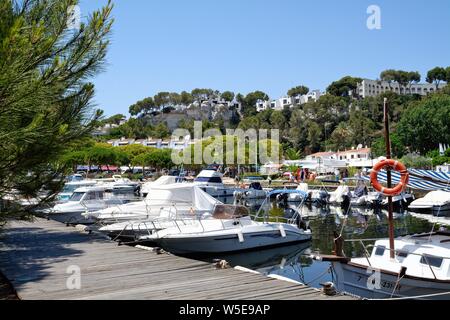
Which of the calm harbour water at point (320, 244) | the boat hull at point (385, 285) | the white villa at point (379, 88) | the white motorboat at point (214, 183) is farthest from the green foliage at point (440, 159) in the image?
the white villa at point (379, 88)

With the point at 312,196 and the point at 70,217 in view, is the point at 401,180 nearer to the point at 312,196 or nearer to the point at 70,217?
the point at 70,217

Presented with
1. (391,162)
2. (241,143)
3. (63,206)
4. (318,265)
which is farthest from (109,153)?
(391,162)

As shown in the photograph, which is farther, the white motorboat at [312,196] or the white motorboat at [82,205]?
the white motorboat at [312,196]

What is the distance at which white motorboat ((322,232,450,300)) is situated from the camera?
10555 millimetres

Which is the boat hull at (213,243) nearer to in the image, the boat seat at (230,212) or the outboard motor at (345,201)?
the boat seat at (230,212)

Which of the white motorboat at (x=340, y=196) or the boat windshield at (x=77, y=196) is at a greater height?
the boat windshield at (x=77, y=196)

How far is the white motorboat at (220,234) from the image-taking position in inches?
681

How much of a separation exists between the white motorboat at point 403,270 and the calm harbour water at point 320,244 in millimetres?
837

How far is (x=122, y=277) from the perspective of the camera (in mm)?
9641

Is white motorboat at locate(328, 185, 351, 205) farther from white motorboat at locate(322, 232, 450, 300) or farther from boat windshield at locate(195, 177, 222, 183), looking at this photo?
white motorboat at locate(322, 232, 450, 300)

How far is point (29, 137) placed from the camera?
695 cm

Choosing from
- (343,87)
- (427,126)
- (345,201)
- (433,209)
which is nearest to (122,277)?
(433,209)

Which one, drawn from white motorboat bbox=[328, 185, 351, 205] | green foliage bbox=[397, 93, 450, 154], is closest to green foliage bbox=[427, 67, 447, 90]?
green foliage bbox=[397, 93, 450, 154]
